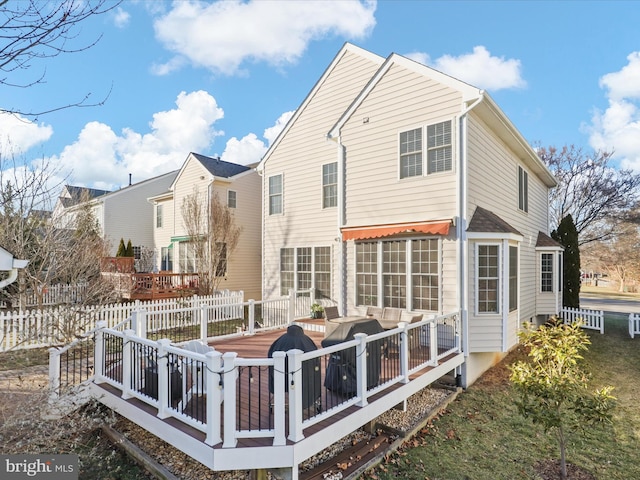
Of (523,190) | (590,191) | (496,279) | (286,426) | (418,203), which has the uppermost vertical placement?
(590,191)

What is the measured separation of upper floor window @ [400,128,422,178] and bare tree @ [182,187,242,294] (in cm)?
1099

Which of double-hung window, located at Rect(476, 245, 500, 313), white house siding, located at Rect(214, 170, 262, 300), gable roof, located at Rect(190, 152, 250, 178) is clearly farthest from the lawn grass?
gable roof, located at Rect(190, 152, 250, 178)

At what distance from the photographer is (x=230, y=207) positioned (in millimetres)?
19438

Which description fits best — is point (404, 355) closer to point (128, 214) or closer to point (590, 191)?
point (590, 191)

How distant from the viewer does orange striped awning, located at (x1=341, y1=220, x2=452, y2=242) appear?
8.30 m

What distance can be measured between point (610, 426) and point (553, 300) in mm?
7342

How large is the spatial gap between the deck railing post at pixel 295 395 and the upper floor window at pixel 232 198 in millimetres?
16313

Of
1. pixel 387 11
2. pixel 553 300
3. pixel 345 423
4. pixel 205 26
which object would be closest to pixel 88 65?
pixel 205 26

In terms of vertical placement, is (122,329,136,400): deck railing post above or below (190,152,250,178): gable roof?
below

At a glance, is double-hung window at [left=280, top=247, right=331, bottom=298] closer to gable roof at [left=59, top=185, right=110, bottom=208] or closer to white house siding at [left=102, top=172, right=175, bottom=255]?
gable roof at [left=59, top=185, right=110, bottom=208]

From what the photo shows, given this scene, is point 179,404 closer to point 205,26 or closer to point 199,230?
point 205,26

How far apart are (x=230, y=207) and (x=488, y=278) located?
48.2 feet

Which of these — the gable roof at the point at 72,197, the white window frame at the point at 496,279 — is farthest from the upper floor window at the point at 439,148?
the gable roof at the point at 72,197

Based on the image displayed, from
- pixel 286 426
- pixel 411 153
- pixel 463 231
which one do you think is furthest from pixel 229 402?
pixel 411 153
